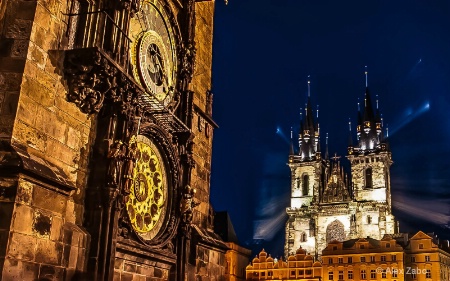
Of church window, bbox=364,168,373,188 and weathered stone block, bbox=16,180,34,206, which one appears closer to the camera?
weathered stone block, bbox=16,180,34,206

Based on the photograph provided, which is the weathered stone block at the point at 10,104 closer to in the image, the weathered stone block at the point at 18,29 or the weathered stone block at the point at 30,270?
the weathered stone block at the point at 18,29

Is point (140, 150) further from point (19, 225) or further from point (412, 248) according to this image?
point (412, 248)

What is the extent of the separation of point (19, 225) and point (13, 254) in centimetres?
30

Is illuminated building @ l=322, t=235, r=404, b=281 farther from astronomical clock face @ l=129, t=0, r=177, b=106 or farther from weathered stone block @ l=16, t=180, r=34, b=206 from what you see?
weathered stone block @ l=16, t=180, r=34, b=206

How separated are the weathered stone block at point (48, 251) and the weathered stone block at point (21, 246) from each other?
0.10m

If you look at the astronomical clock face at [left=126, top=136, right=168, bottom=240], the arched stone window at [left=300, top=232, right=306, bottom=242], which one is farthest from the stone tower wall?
the arched stone window at [left=300, top=232, right=306, bottom=242]

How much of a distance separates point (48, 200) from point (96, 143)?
141 centimetres

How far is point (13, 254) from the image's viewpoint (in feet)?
17.1

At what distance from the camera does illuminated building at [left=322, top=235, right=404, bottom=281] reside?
47.7m

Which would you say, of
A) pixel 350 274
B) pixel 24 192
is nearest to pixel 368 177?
pixel 350 274

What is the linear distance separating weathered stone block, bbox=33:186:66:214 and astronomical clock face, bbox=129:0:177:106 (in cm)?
267

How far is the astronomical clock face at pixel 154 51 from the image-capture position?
27.3 feet

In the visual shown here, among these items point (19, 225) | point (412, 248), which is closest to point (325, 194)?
point (412, 248)

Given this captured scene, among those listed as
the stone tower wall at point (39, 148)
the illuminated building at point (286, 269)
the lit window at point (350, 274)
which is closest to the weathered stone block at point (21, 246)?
the stone tower wall at point (39, 148)
